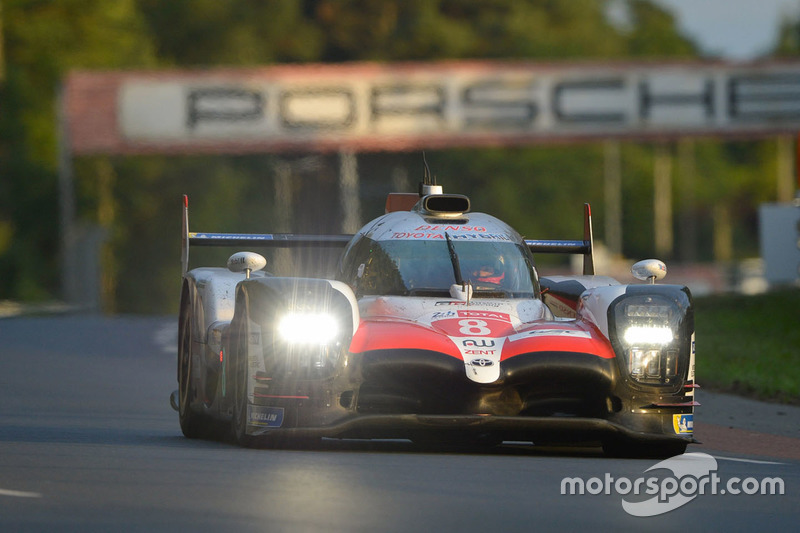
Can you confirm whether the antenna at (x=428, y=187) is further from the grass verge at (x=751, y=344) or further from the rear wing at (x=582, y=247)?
the grass verge at (x=751, y=344)

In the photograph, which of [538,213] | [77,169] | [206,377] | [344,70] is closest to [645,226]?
[538,213]

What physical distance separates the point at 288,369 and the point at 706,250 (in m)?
107

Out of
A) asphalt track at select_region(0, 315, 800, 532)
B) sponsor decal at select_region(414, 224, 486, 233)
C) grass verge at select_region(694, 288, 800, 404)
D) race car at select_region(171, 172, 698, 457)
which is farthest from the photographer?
grass verge at select_region(694, 288, 800, 404)

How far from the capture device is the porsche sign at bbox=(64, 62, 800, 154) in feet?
157

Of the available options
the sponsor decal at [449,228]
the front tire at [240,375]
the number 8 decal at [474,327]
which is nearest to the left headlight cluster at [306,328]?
Answer: the front tire at [240,375]

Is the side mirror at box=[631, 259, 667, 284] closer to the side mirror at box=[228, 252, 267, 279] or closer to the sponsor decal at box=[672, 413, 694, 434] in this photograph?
the sponsor decal at box=[672, 413, 694, 434]

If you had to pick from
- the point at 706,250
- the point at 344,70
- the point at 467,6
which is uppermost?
the point at 467,6

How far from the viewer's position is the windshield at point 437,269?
11758mm

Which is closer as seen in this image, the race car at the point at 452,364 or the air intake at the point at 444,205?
the race car at the point at 452,364

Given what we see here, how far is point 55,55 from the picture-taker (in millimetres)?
59594

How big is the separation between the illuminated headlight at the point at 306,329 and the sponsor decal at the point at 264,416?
398mm

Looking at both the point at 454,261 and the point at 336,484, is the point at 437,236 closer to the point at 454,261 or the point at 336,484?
the point at 454,261

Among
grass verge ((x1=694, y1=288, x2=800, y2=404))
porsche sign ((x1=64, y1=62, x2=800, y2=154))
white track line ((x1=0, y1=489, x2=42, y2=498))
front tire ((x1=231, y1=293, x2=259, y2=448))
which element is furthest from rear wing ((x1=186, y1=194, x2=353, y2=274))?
porsche sign ((x1=64, y1=62, x2=800, y2=154))

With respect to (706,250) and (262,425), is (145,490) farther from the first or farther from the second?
(706,250)
